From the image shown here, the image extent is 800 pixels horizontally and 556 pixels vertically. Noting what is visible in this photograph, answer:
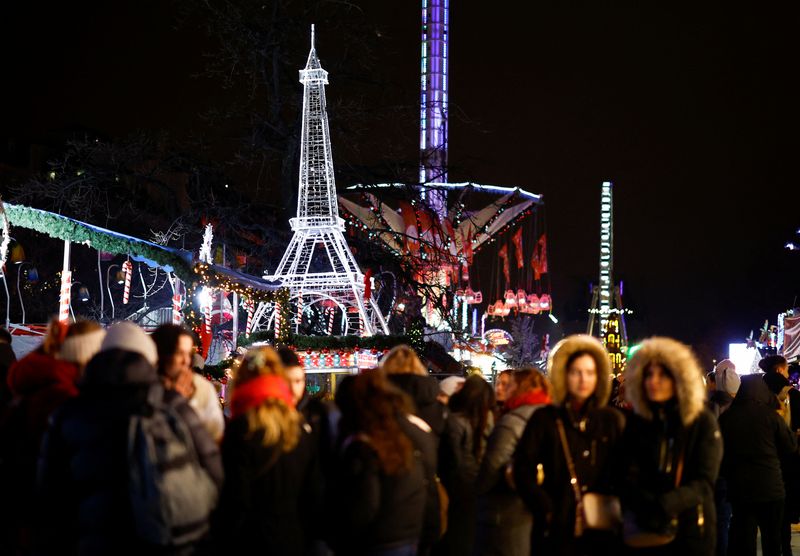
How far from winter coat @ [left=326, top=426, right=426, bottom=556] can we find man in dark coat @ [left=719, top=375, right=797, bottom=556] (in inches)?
177

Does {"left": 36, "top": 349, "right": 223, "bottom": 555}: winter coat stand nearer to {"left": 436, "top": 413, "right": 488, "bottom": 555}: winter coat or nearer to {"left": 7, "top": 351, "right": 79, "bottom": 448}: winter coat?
{"left": 7, "top": 351, "right": 79, "bottom": 448}: winter coat

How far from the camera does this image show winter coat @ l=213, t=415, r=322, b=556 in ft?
17.6

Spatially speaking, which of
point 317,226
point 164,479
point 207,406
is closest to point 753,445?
point 207,406

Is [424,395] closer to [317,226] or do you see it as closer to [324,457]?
[324,457]

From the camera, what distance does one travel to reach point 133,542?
5.05 m

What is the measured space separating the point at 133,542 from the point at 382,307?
74.6 feet

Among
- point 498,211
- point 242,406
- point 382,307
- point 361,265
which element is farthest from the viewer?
point 498,211

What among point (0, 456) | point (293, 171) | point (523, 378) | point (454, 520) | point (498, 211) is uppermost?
point (498, 211)

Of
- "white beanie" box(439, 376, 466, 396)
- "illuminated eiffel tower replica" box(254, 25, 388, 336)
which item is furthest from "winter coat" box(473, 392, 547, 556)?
"illuminated eiffel tower replica" box(254, 25, 388, 336)

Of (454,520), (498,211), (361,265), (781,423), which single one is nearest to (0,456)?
(454,520)

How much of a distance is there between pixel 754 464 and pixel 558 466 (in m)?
3.77

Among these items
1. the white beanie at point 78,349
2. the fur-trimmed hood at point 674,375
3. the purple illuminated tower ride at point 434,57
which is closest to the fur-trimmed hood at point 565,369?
the fur-trimmed hood at point 674,375

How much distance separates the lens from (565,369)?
636cm

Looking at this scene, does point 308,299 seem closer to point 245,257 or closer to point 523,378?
point 245,257
